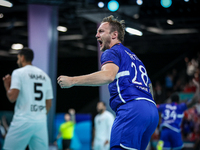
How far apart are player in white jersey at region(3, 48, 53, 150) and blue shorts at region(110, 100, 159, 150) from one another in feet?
6.98

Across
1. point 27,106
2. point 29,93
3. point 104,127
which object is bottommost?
point 104,127

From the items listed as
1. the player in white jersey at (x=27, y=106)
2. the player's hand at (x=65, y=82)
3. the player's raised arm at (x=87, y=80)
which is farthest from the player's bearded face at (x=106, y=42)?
the player in white jersey at (x=27, y=106)

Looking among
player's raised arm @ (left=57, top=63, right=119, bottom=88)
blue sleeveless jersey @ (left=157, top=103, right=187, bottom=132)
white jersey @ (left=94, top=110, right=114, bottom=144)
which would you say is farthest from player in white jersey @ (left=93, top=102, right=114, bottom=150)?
player's raised arm @ (left=57, top=63, right=119, bottom=88)

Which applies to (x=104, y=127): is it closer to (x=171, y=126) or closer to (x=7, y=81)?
(x=171, y=126)

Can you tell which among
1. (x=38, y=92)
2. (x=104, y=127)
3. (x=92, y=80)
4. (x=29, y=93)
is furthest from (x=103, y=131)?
(x=92, y=80)

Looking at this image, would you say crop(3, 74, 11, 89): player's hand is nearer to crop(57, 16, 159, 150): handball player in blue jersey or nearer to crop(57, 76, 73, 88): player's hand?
crop(57, 16, 159, 150): handball player in blue jersey

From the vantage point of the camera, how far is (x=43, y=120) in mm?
4852

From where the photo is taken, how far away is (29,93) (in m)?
4.79

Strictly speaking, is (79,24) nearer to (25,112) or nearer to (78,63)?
(78,63)

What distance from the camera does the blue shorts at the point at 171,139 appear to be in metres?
8.25

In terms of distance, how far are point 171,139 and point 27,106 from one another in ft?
16.5

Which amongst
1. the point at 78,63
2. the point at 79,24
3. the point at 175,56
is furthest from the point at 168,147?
the point at 78,63

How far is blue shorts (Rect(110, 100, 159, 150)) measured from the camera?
2834mm

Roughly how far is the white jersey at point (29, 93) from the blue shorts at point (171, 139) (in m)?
4.59
